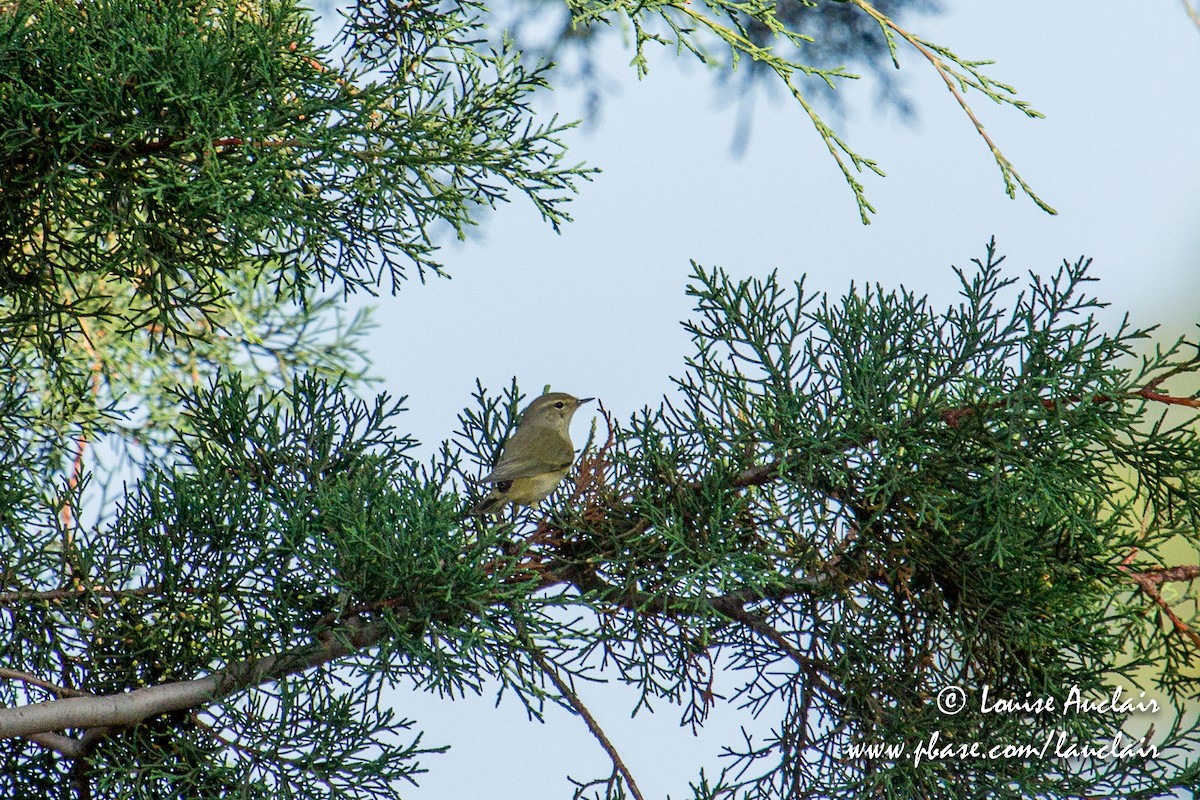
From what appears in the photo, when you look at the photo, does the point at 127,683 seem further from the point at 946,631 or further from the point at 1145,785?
the point at 1145,785

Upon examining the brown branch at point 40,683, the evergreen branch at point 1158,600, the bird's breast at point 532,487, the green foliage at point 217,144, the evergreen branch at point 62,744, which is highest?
the green foliage at point 217,144

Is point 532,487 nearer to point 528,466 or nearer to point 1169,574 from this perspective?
point 528,466

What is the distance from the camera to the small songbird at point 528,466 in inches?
103

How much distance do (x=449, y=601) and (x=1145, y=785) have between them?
1377 millimetres

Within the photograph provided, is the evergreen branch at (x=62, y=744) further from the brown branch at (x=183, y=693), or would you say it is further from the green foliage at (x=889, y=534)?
the green foliage at (x=889, y=534)

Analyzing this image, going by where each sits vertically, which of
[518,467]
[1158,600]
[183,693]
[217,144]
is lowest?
[1158,600]

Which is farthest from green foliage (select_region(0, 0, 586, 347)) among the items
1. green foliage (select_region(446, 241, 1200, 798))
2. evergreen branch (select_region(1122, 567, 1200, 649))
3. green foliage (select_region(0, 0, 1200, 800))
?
evergreen branch (select_region(1122, 567, 1200, 649))

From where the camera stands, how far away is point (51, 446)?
3246 mm

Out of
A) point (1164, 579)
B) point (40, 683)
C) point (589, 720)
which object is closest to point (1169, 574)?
point (1164, 579)

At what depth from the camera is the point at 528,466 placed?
8.61ft

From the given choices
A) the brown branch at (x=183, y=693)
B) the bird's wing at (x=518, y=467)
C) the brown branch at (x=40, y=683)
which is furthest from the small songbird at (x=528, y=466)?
the brown branch at (x=40, y=683)

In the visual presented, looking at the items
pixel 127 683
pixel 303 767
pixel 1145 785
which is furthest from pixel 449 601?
pixel 1145 785

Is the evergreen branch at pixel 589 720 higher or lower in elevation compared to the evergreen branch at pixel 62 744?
lower

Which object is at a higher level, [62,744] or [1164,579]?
[62,744]
